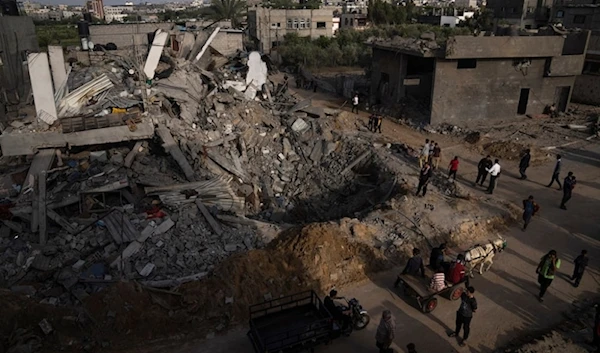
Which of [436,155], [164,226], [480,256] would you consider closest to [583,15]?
[436,155]

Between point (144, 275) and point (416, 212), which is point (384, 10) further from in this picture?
point (144, 275)

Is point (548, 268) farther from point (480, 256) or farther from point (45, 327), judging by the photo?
point (45, 327)

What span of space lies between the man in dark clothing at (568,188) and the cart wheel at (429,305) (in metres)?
7.88

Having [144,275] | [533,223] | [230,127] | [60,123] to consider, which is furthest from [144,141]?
[533,223]

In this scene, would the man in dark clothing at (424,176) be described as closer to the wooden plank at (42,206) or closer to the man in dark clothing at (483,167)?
the man in dark clothing at (483,167)

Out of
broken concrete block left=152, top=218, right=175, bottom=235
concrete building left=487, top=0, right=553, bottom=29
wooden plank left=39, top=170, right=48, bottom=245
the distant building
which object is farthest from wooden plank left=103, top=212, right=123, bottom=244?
the distant building

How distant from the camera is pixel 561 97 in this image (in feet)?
84.9

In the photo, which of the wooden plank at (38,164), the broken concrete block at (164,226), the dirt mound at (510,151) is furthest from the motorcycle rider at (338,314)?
the dirt mound at (510,151)

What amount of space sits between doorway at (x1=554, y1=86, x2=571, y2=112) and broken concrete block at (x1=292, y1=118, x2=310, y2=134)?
15561mm

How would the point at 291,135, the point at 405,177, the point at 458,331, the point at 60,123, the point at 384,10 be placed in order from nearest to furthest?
1. the point at 458,331
2. the point at 60,123
3. the point at 405,177
4. the point at 291,135
5. the point at 384,10

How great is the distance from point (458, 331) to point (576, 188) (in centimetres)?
1087

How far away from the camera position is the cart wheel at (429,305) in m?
9.62

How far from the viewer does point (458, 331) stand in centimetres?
905

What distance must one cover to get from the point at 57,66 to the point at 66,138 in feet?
15.8
